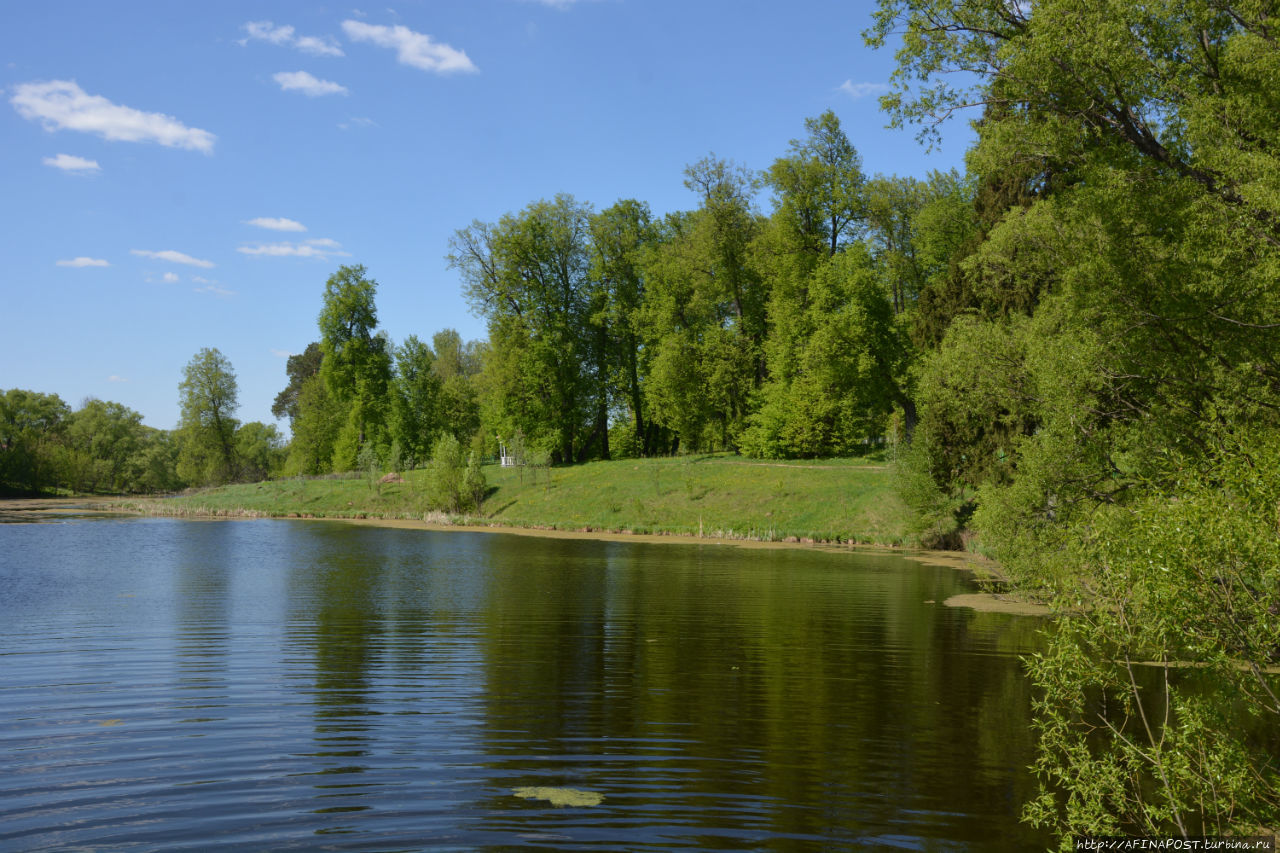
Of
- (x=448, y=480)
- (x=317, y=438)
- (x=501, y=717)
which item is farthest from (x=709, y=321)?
(x=501, y=717)

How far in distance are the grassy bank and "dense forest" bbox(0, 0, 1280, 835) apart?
3.41 meters

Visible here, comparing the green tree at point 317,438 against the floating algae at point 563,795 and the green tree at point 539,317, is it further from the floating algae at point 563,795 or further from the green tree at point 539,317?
the floating algae at point 563,795

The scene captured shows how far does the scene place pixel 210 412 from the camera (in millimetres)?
82188

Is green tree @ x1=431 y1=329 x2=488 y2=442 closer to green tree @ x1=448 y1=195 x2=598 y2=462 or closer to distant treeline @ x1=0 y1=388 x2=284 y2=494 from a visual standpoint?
green tree @ x1=448 y1=195 x2=598 y2=462

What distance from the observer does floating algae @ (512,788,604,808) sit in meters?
8.62

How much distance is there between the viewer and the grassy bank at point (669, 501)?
42281mm

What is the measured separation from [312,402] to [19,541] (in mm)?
51684

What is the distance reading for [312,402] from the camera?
8862 cm

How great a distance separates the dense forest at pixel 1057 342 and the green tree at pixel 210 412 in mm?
27338

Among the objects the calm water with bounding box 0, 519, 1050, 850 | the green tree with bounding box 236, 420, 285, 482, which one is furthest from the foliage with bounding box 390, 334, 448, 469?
the calm water with bounding box 0, 519, 1050, 850

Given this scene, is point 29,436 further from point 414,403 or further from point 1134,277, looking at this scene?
point 1134,277

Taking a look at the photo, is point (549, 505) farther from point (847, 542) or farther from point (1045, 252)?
point (1045, 252)

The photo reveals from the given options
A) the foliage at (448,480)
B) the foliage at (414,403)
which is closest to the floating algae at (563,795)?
the foliage at (448,480)

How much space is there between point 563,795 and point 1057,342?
45.9 ft
